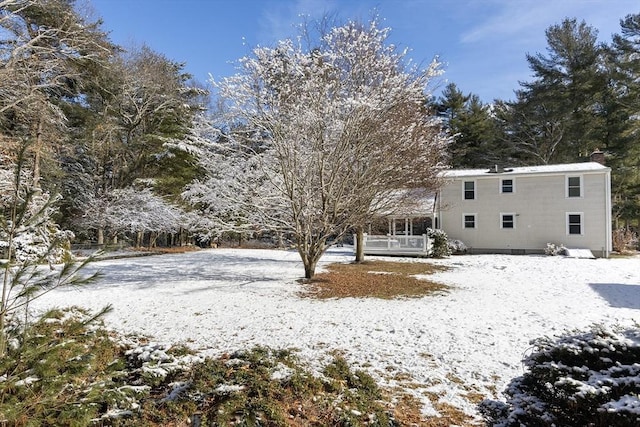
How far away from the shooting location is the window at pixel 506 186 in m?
19.8

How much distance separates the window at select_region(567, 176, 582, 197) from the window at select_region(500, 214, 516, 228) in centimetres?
286

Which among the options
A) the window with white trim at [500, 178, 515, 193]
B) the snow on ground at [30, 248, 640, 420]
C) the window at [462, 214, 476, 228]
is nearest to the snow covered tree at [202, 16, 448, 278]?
the snow on ground at [30, 248, 640, 420]

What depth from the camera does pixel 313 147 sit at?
8.66m

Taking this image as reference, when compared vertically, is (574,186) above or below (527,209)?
above

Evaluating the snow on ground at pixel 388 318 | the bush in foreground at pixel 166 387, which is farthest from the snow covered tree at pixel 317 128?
the bush in foreground at pixel 166 387

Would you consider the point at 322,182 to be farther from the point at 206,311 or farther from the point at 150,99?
the point at 150,99

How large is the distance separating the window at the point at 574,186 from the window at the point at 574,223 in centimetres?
100

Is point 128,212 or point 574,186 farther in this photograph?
point 128,212

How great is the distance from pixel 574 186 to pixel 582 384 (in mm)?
20248

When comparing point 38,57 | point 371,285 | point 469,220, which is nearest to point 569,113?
point 469,220

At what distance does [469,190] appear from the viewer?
20422 mm

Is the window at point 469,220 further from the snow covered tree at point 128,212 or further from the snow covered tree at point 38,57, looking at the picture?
the snow covered tree at point 38,57

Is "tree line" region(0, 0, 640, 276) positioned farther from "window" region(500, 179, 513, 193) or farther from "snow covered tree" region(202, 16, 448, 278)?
"window" region(500, 179, 513, 193)

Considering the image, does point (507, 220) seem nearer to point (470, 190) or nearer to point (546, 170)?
point (470, 190)
